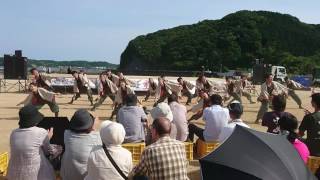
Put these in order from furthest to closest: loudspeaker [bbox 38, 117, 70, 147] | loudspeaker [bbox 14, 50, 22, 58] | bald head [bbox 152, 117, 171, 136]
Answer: loudspeaker [bbox 14, 50, 22, 58], loudspeaker [bbox 38, 117, 70, 147], bald head [bbox 152, 117, 171, 136]

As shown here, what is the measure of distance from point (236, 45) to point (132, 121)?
68.3 meters

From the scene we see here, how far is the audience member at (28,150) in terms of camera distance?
520cm

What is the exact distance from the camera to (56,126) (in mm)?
6223

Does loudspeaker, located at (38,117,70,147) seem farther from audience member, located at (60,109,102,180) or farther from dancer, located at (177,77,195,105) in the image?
dancer, located at (177,77,195,105)

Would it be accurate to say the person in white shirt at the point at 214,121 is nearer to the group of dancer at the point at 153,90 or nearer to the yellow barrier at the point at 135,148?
the yellow barrier at the point at 135,148

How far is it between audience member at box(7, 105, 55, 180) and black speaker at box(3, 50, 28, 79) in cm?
2690

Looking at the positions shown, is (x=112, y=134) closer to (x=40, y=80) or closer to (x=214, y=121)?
(x=214, y=121)

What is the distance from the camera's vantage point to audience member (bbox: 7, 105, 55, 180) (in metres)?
5.20

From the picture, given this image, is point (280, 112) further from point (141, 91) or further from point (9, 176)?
point (141, 91)

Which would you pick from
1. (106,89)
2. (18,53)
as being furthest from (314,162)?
(18,53)

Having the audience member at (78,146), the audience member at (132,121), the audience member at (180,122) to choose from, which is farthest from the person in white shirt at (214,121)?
the audience member at (78,146)

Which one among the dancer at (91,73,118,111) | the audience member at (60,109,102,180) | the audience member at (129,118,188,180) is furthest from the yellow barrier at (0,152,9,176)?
the dancer at (91,73,118,111)

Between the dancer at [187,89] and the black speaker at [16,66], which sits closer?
the dancer at [187,89]

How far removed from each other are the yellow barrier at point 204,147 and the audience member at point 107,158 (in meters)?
3.24
